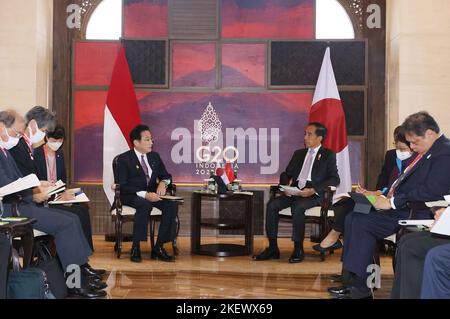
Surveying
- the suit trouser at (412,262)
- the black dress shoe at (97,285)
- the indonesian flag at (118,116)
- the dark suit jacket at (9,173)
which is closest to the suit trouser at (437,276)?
the suit trouser at (412,262)

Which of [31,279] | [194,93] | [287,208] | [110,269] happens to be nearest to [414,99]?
[287,208]

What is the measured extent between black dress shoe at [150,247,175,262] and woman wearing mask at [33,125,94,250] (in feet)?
2.17

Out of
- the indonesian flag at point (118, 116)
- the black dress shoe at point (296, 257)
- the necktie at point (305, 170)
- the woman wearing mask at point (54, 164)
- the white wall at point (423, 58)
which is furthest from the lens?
the indonesian flag at point (118, 116)

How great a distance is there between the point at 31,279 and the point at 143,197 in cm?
286

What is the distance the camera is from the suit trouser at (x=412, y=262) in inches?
145

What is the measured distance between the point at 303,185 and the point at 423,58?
7.01 feet

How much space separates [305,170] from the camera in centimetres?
694

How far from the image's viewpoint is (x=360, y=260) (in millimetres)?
4715

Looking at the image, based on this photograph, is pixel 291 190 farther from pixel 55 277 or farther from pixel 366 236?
pixel 55 277

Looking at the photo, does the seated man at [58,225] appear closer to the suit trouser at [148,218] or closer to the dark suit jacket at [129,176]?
the suit trouser at [148,218]

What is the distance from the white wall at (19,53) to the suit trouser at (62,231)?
3220mm

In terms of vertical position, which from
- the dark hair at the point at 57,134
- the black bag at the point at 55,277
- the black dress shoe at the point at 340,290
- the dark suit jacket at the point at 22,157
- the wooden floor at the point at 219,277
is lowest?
the wooden floor at the point at 219,277

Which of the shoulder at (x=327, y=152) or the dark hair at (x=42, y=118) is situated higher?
the dark hair at (x=42, y=118)

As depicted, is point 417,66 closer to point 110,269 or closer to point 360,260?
point 360,260
